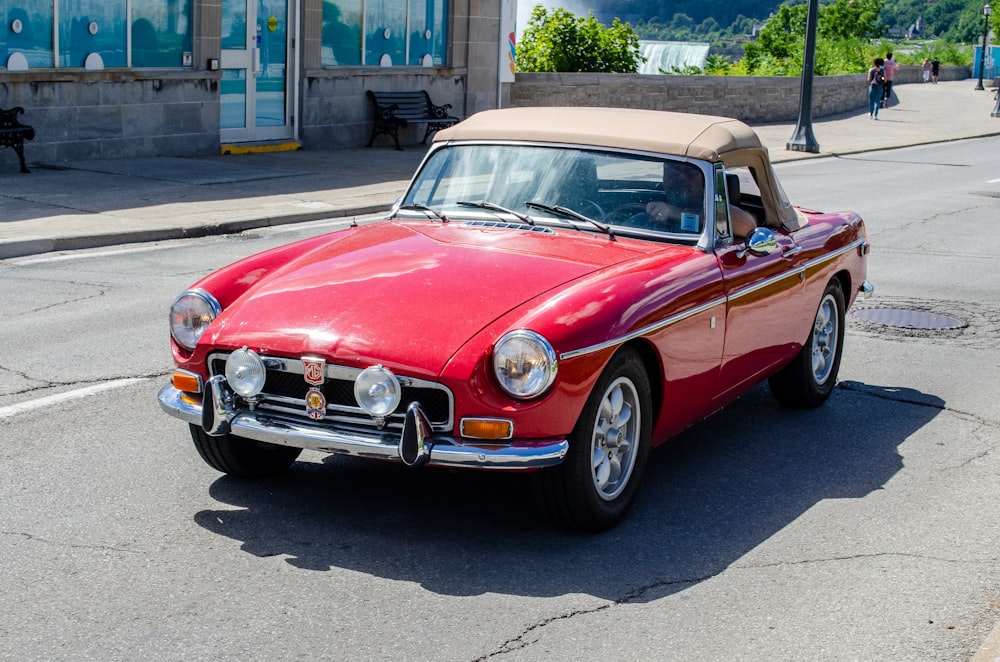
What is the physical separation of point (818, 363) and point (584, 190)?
79.3 inches

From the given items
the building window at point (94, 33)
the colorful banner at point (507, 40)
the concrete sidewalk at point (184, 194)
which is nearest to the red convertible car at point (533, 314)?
the concrete sidewalk at point (184, 194)

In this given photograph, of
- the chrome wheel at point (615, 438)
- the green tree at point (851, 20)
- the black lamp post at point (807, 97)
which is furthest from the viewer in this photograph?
the green tree at point (851, 20)

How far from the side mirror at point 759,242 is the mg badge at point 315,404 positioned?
2250 millimetres

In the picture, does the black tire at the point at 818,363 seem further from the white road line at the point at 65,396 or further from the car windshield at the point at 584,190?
the white road line at the point at 65,396

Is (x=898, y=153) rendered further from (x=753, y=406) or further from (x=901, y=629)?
(x=901, y=629)

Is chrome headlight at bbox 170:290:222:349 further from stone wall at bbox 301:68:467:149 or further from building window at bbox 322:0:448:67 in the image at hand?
building window at bbox 322:0:448:67

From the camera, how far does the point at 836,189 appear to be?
20109 millimetres

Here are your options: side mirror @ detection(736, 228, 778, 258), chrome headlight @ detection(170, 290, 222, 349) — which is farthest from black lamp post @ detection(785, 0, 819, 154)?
chrome headlight @ detection(170, 290, 222, 349)

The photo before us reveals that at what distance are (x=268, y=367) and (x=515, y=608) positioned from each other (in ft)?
4.41

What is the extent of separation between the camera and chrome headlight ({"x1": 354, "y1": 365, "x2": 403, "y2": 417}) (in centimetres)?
487

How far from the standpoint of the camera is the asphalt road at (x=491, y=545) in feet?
14.4

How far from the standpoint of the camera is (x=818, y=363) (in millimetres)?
7512

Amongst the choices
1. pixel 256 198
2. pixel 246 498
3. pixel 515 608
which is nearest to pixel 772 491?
pixel 515 608

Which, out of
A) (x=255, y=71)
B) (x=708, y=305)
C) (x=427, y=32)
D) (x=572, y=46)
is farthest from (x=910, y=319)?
(x=572, y=46)
